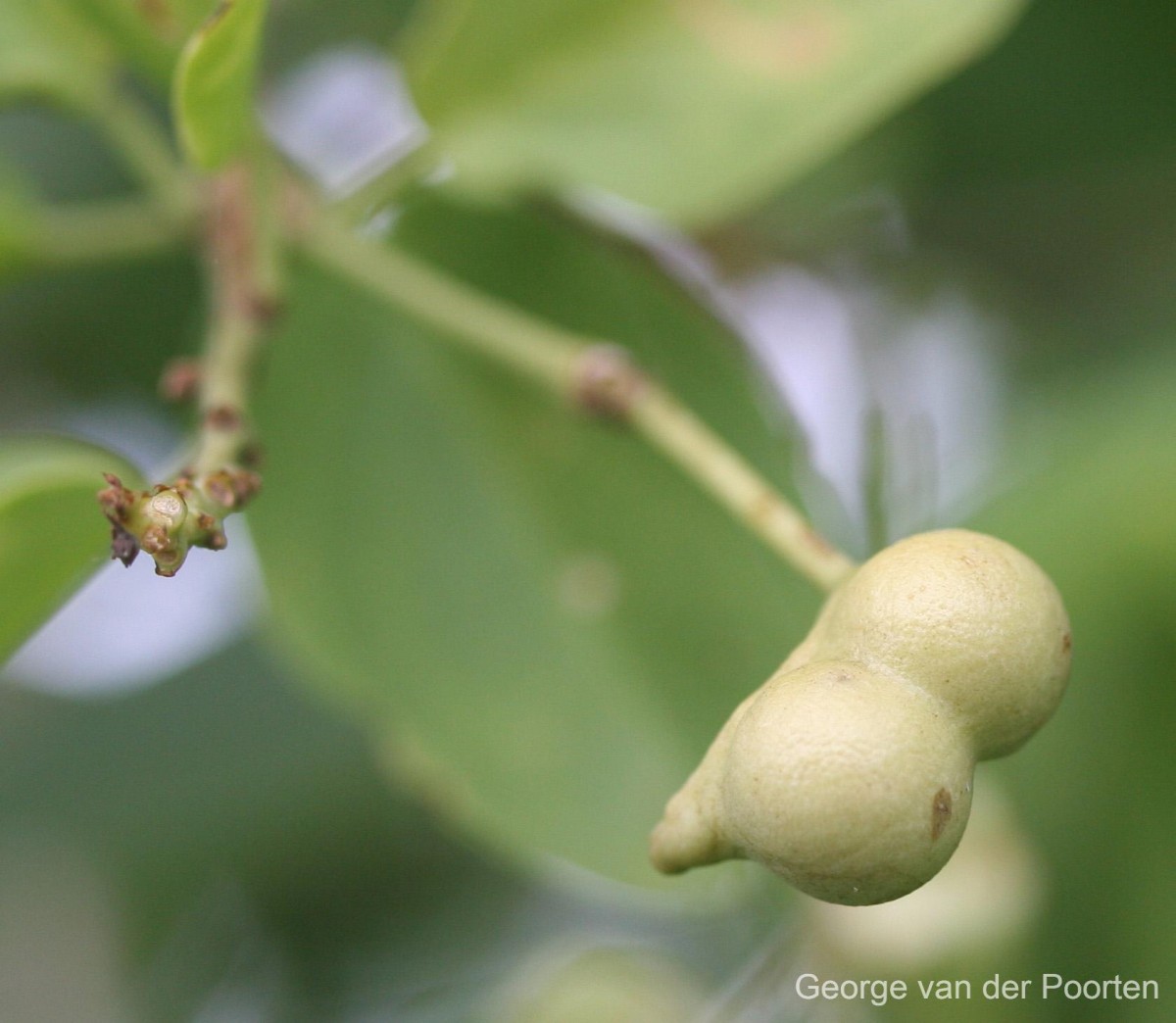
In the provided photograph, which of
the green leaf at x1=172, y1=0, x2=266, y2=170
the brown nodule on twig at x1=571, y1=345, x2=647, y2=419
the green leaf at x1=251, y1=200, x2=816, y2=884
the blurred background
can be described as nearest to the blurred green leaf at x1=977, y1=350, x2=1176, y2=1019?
the blurred background

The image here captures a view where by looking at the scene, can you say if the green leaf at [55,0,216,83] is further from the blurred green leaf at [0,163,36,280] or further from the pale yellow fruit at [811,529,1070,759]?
the pale yellow fruit at [811,529,1070,759]

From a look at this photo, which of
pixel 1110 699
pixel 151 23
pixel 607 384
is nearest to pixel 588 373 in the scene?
pixel 607 384

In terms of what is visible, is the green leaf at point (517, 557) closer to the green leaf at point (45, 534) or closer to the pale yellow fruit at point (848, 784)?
the green leaf at point (45, 534)

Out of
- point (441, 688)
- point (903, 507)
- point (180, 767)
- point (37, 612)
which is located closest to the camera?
point (37, 612)

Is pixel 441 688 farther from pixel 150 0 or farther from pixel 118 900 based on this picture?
pixel 118 900

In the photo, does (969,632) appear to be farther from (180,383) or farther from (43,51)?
(43,51)

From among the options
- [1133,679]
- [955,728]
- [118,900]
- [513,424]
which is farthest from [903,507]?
[118,900]

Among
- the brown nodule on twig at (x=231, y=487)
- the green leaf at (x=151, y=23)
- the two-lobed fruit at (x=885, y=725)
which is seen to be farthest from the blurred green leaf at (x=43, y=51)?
the two-lobed fruit at (x=885, y=725)
